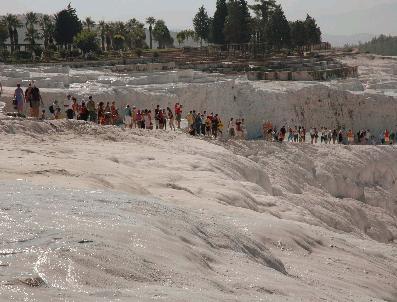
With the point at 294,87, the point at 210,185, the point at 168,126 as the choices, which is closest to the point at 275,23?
the point at 294,87

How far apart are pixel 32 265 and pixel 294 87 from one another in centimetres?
2640

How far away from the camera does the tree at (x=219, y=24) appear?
5156cm

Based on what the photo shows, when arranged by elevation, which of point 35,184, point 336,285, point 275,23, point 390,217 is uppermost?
point 275,23

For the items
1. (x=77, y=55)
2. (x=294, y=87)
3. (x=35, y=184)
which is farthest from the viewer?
(x=77, y=55)

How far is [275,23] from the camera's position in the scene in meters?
47.8

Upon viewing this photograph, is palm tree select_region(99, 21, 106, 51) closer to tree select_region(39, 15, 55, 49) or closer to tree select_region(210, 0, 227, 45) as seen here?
tree select_region(39, 15, 55, 49)

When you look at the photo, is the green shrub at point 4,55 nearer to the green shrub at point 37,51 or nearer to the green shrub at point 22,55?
the green shrub at point 22,55

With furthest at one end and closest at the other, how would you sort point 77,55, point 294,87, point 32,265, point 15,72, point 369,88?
1. point 77,55
2. point 369,88
3. point 294,87
4. point 15,72
5. point 32,265

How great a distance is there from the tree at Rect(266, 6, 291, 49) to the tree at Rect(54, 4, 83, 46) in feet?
50.0

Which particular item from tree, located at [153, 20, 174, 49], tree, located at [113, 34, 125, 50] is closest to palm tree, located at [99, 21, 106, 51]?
tree, located at [113, 34, 125, 50]

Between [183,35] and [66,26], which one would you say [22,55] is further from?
[183,35]

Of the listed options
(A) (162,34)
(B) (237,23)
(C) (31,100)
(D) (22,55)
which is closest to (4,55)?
(D) (22,55)

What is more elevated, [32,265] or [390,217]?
[32,265]

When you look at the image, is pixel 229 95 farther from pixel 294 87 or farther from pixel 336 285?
pixel 336 285
